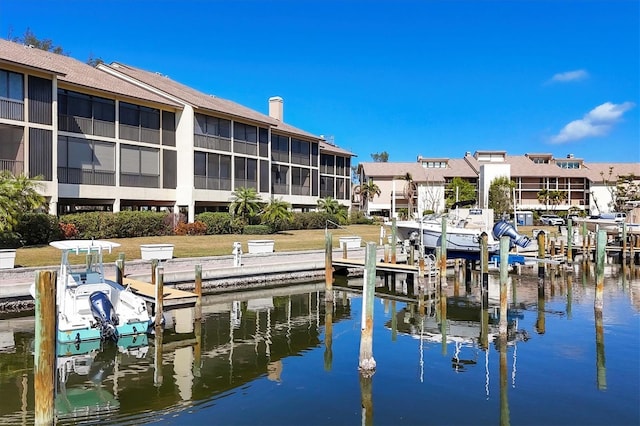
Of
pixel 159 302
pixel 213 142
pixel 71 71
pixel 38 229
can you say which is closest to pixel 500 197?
pixel 213 142

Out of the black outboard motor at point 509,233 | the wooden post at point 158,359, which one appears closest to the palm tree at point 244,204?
the black outboard motor at point 509,233

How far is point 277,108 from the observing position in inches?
2489

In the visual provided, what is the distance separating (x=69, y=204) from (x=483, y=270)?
26824 millimetres

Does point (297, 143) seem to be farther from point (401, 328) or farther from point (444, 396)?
point (444, 396)

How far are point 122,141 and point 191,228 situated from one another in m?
7.63

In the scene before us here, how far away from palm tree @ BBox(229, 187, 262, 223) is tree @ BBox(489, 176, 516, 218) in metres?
39.6

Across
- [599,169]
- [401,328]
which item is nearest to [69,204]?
[401,328]

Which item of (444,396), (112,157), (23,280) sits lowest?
(444,396)

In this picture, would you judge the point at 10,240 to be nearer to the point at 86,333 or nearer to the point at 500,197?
the point at 86,333

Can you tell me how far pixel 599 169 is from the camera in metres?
91.1

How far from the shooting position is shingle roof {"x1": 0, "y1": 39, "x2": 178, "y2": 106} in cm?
3128

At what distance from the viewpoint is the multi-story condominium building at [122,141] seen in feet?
103

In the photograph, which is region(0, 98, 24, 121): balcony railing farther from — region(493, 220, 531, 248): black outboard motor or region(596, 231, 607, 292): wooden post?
region(596, 231, 607, 292): wooden post

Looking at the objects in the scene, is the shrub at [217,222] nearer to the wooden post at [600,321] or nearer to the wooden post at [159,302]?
the wooden post at [159,302]
